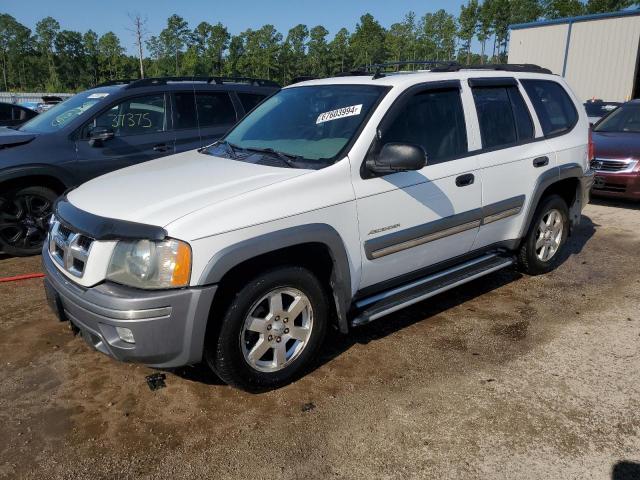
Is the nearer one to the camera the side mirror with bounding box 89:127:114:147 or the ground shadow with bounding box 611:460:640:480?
the ground shadow with bounding box 611:460:640:480

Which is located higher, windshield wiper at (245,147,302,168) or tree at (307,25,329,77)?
tree at (307,25,329,77)

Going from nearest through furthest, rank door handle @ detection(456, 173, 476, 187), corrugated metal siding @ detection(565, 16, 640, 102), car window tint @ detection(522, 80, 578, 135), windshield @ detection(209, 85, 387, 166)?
windshield @ detection(209, 85, 387, 166) → door handle @ detection(456, 173, 476, 187) → car window tint @ detection(522, 80, 578, 135) → corrugated metal siding @ detection(565, 16, 640, 102)

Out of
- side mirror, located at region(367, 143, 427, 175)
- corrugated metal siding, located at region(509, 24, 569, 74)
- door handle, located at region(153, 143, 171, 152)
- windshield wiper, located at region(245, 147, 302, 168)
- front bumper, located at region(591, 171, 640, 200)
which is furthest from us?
corrugated metal siding, located at region(509, 24, 569, 74)

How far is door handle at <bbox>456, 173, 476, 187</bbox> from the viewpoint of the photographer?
12.6ft

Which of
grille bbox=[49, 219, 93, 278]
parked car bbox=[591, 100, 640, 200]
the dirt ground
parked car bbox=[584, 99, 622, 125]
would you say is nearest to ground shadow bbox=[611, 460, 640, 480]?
the dirt ground

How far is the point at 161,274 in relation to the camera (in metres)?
2.63

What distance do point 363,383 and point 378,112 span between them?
1.71 meters

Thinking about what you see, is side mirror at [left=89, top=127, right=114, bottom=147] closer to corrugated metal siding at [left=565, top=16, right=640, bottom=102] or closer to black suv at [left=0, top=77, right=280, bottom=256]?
black suv at [left=0, top=77, right=280, bottom=256]

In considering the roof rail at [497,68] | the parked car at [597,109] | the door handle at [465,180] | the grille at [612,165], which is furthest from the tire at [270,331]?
the parked car at [597,109]

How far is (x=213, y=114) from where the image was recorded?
21.2ft

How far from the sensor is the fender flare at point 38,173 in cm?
518

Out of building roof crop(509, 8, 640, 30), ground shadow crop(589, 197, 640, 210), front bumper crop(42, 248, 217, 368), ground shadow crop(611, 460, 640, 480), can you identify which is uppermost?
building roof crop(509, 8, 640, 30)

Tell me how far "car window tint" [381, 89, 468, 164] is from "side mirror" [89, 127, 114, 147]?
3.35m

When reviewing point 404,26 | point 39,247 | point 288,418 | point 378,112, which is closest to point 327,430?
point 288,418
